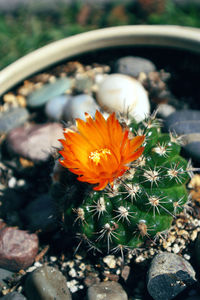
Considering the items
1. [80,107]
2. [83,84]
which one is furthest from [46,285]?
[83,84]

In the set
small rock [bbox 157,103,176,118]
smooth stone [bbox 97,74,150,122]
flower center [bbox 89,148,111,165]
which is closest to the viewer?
flower center [bbox 89,148,111,165]

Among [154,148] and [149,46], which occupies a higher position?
[149,46]

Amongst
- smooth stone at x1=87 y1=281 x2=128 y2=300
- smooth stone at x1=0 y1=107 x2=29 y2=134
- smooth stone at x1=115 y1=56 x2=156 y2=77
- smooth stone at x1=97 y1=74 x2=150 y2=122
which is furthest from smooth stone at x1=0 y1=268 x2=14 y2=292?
smooth stone at x1=115 y1=56 x2=156 y2=77

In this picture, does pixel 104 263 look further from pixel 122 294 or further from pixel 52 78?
pixel 52 78

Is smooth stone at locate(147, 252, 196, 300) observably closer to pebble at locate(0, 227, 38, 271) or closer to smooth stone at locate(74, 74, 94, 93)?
pebble at locate(0, 227, 38, 271)

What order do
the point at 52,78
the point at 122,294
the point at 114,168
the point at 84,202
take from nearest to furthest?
the point at 114,168 < the point at 84,202 < the point at 122,294 < the point at 52,78

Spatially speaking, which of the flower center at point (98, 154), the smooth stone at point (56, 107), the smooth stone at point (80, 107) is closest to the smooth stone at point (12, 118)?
the smooth stone at point (56, 107)

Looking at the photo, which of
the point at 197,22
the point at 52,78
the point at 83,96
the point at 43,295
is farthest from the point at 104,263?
the point at 197,22
